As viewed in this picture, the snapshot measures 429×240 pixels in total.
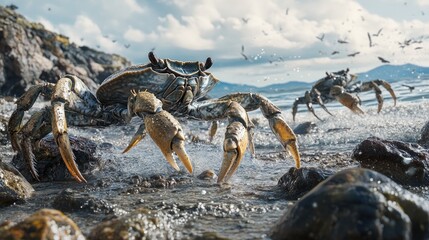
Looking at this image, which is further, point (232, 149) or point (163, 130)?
point (232, 149)

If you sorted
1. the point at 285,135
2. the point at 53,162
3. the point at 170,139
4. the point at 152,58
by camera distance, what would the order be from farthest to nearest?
the point at 152,58 < the point at 53,162 < the point at 285,135 < the point at 170,139

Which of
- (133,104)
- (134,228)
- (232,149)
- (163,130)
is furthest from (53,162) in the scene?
(134,228)

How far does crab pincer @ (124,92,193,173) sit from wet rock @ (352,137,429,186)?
2.09 metres

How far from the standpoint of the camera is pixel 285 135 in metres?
5.62

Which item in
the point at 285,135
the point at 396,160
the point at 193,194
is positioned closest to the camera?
the point at 193,194

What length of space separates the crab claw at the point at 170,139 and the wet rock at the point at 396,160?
2.09m

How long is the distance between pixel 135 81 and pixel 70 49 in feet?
148

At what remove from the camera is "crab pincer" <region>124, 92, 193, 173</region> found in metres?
4.19

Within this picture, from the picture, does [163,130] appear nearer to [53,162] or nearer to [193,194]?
[193,194]

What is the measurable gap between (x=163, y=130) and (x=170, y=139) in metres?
0.11

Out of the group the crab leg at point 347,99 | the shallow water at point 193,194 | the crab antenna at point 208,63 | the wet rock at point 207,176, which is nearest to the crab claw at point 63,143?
the shallow water at point 193,194

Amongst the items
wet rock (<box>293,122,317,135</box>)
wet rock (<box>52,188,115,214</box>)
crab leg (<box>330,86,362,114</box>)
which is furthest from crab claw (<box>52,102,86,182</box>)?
crab leg (<box>330,86,362,114</box>)

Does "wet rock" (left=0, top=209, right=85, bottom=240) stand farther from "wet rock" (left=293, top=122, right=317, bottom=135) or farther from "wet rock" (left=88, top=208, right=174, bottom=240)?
"wet rock" (left=293, top=122, right=317, bottom=135)

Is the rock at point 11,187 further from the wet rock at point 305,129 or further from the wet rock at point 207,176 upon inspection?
the wet rock at point 305,129
